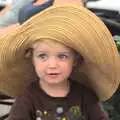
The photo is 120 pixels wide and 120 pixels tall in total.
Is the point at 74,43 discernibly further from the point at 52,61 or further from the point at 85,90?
the point at 85,90

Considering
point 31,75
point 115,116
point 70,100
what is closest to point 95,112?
point 70,100

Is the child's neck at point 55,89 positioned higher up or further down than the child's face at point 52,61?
further down

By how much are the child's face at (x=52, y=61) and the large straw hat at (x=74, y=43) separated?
0.14 feet

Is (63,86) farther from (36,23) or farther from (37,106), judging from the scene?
(36,23)

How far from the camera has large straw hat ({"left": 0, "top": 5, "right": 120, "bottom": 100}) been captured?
289 centimetres

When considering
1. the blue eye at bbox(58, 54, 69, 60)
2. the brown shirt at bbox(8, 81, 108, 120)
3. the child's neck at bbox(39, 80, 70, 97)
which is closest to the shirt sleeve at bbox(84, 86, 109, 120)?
the brown shirt at bbox(8, 81, 108, 120)

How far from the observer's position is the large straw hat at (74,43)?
2.89 meters

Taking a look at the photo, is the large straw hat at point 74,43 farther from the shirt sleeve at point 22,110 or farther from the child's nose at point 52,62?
the shirt sleeve at point 22,110

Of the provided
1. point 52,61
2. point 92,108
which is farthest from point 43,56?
point 92,108

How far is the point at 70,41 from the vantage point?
288cm

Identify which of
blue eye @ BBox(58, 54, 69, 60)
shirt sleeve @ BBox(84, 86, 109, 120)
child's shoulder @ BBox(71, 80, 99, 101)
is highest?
blue eye @ BBox(58, 54, 69, 60)

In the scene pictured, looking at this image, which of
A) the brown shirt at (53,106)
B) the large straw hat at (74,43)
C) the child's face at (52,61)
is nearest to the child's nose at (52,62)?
the child's face at (52,61)

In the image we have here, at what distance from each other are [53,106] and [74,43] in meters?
0.37

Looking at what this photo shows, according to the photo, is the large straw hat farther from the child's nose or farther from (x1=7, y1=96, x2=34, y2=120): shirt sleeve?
(x1=7, y1=96, x2=34, y2=120): shirt sleeve
